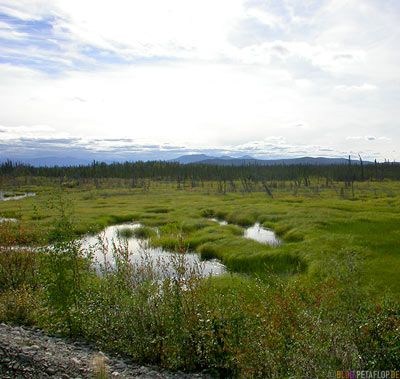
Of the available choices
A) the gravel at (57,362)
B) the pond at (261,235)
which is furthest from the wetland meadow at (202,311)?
the pond at (261,235)

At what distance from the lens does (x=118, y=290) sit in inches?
324

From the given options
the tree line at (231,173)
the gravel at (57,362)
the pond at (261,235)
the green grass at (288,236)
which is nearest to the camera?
the gravel at (57,362)

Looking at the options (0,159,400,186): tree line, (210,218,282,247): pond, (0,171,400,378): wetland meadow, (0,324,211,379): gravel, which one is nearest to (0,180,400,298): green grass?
(0,171,400,378): wetland meadow

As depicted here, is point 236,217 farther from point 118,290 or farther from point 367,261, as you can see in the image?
point 118,290

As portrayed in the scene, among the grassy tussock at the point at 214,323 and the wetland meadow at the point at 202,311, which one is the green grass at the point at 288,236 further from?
the grassy tussock at the point at 214,323

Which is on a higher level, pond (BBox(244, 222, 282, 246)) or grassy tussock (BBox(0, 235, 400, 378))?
grassy tussock (BBox(0, 235, 400, 378))

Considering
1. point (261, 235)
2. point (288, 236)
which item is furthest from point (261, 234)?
point (288, 236)

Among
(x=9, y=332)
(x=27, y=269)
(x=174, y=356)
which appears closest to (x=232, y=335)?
(x=174, y=356)

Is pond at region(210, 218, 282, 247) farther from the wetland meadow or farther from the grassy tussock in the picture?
the grassy tussock

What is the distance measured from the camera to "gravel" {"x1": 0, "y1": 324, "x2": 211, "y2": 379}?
215 inches

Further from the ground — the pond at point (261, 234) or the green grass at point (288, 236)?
the green grass at point (288, 236)

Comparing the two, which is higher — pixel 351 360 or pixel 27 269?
pixel 351 360

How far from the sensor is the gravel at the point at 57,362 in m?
5.45

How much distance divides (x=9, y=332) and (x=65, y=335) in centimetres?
131
